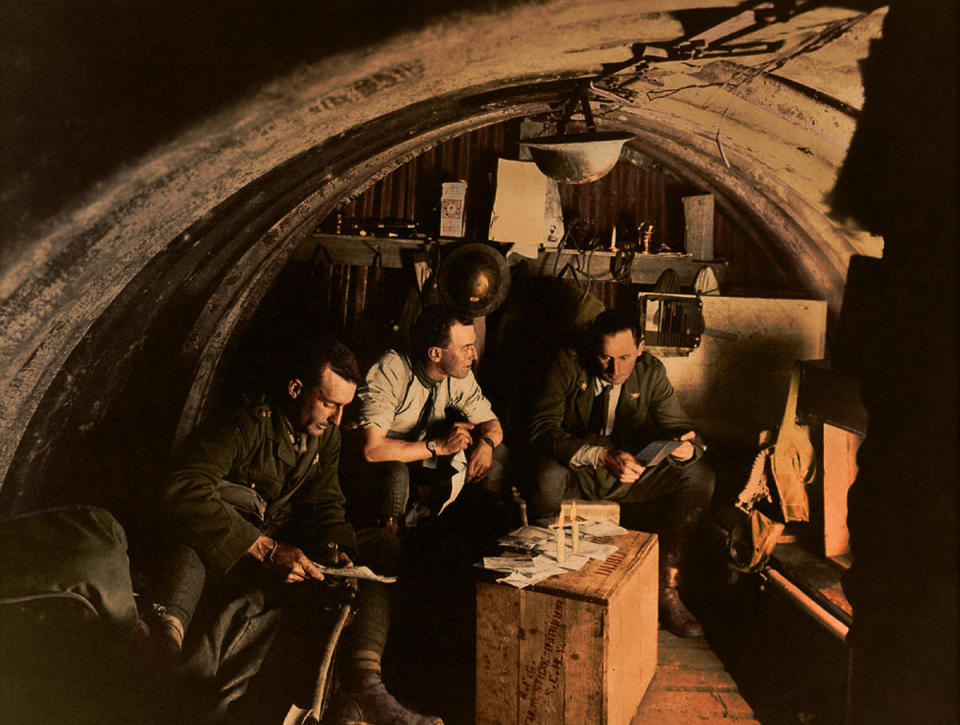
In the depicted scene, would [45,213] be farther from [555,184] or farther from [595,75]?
[555,184]

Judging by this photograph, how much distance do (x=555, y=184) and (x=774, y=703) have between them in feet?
14.4

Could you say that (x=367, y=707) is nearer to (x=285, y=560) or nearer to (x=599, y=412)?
(x=285, y=560)

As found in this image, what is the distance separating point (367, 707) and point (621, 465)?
2201 mm

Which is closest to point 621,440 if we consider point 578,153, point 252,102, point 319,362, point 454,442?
point 454,442

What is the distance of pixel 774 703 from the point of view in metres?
3.47

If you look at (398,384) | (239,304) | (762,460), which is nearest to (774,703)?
(762,460)

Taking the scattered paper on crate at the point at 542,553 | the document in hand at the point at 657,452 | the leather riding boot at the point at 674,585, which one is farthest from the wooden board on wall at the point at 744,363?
the scattered paper on crate at the point at 542,553

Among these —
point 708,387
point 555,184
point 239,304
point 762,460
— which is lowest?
point 762,460

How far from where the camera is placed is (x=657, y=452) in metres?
4.34

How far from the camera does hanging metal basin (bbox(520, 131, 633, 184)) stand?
354 centimetres

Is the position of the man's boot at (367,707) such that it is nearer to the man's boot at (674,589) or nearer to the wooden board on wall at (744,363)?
the man's boot at (674,589)

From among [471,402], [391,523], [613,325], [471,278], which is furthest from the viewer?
[471,278]

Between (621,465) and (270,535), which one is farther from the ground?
(621,465)

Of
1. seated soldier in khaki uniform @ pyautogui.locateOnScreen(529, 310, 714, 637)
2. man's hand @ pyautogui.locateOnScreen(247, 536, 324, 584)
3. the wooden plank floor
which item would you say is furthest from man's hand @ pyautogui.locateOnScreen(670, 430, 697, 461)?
man's hand @ pyautogui.locateOnScreen(247, 536, 324, 584)
